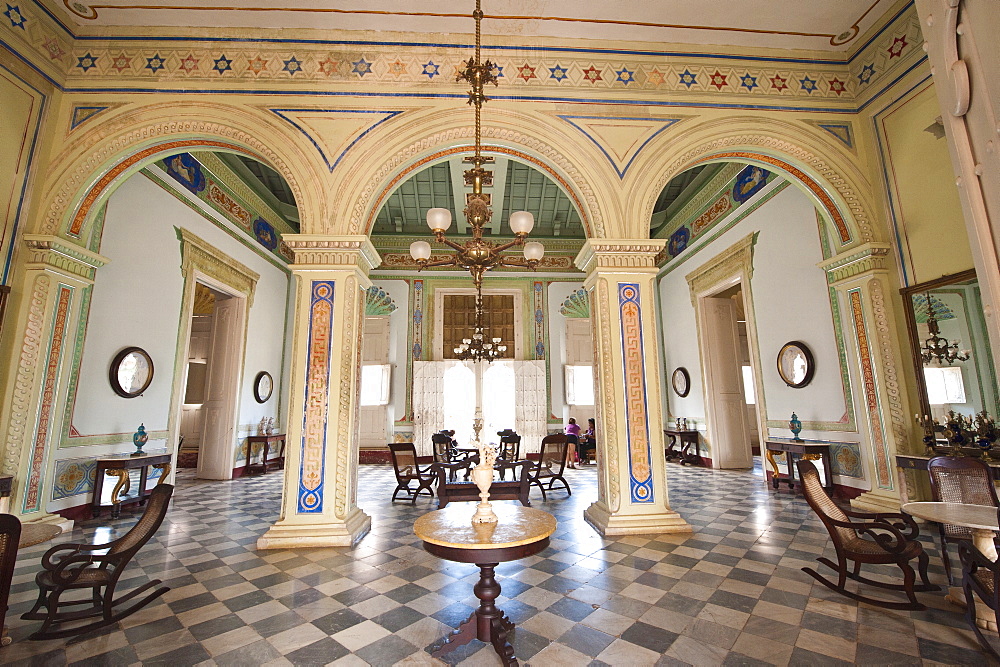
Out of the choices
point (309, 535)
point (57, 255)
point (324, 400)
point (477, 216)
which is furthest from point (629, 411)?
point (57, 255)

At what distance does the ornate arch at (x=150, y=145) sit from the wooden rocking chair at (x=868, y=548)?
546cm

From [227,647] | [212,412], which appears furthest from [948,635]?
[212,412]

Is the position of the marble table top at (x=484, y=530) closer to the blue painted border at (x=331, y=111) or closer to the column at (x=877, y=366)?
the blue painted border at (x=331, y=111)

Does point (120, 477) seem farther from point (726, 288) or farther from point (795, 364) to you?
point (726, 288)

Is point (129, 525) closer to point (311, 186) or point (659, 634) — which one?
point (311, 186)

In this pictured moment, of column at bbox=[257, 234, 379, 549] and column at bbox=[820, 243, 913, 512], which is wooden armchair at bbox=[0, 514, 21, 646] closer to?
column at bbox=[257, 234, 379, 549]

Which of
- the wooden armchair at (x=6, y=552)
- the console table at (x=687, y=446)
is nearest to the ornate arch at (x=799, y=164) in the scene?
the console table at (x=687, y=446)

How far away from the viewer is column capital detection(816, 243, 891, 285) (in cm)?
543

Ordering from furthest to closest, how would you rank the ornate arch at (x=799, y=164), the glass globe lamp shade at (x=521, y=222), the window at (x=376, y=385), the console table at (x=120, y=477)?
the window at (x=376, y=385) < the console table at (x=120, y=477) < the ornate arch at (x=799, y=164) < the glass globe lamp shade at (x=521, y=222)

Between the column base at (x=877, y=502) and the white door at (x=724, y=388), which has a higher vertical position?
the white door at (x=724, y=388)

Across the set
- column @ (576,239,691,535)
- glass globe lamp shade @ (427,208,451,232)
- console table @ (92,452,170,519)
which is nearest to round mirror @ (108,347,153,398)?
console table @ (92,452,170,519)

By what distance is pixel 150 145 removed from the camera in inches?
209

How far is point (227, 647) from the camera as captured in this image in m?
2.64

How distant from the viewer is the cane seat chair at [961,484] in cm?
354
